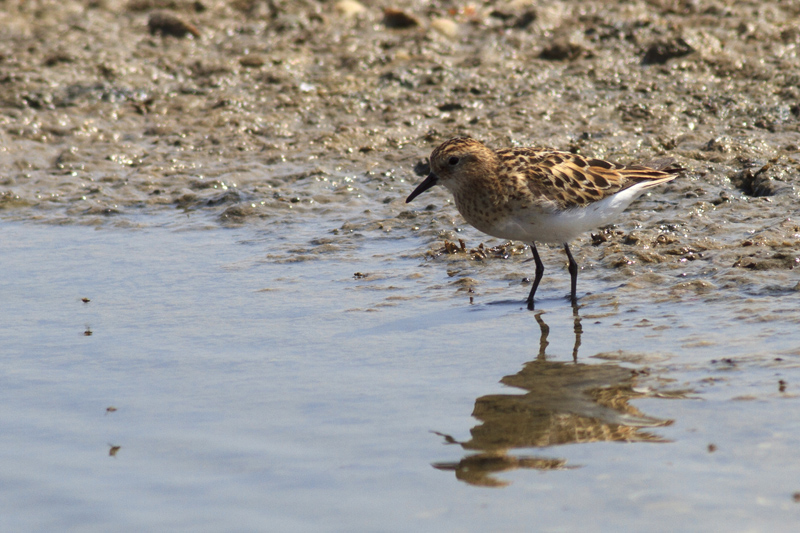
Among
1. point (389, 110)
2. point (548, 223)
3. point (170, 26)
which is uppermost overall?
point (170, 26)

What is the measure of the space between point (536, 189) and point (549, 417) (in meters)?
2.32

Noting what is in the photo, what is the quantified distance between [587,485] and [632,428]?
0.63 meters

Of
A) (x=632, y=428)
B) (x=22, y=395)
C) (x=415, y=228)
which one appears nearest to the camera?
(x=632, y=428)

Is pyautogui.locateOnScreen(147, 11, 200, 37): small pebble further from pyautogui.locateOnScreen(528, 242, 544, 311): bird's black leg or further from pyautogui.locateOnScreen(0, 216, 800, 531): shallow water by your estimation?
pyautogui.locateOnScreen(528, 242, 544, 311): bird's black leg

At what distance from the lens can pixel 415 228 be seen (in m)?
8.87

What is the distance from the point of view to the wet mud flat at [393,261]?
4637 mm

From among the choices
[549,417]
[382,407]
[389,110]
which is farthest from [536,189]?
[389,110]

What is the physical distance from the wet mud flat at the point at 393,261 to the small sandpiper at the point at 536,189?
53 cm

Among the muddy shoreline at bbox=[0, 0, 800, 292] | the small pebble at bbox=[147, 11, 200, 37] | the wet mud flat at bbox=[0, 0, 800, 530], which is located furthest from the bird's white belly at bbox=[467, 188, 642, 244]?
the small pebble at bbox=[147, 11, 200, 37]

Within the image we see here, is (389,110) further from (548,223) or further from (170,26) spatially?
(548,223)

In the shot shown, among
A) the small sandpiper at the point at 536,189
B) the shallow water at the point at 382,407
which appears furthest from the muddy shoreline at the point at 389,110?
the shallow water at the point at 382,407

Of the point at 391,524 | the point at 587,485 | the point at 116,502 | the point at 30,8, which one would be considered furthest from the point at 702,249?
the point at 30,8

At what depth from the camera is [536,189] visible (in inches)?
277

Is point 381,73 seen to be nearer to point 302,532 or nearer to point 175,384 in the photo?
point 175,384
